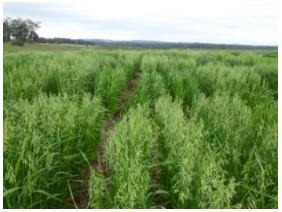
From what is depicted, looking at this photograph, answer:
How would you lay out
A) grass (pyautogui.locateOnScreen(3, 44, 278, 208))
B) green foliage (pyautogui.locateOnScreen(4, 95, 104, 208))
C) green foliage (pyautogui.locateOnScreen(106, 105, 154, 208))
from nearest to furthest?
1. green foliage (pyautogui.locateOnScreen(106, 105, 154, 208))
2. grass (pyautogui.locateOnScreen(3, 44, 278, 208))
3. green foliage (pyautogui.locateOnScreen(4, 95, 104, 208))

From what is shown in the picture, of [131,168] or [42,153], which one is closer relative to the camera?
[131,168]

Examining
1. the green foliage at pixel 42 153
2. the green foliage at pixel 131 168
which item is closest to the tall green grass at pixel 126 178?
the green foliage at pixel 131 168

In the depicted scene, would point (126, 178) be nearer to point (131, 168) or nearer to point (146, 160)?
point (131, 168)

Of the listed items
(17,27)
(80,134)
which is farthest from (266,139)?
(17,27)

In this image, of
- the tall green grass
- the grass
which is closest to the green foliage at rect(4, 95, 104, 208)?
the grass

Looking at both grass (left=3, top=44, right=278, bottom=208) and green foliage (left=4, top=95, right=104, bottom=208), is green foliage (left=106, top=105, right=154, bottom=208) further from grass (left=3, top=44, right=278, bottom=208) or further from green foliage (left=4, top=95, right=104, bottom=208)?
green foliage (left=4, top=95, right=104, bottom=208)

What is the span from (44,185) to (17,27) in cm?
4493

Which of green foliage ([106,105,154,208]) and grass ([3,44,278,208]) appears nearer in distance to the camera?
green foliage ([106,105,154,208])

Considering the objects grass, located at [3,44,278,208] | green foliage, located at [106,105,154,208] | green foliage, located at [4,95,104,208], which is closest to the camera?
green foliage, located at [106,105,154,208]

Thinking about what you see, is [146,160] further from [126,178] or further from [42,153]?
[42,153]

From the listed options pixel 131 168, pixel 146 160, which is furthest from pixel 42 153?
pixel 131 168

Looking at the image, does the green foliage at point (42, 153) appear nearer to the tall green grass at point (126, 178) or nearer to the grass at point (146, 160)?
the grass at point (146, 160)

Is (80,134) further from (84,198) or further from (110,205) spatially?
(110,205)

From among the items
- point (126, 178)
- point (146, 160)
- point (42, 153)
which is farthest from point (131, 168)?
point (42, 153)
